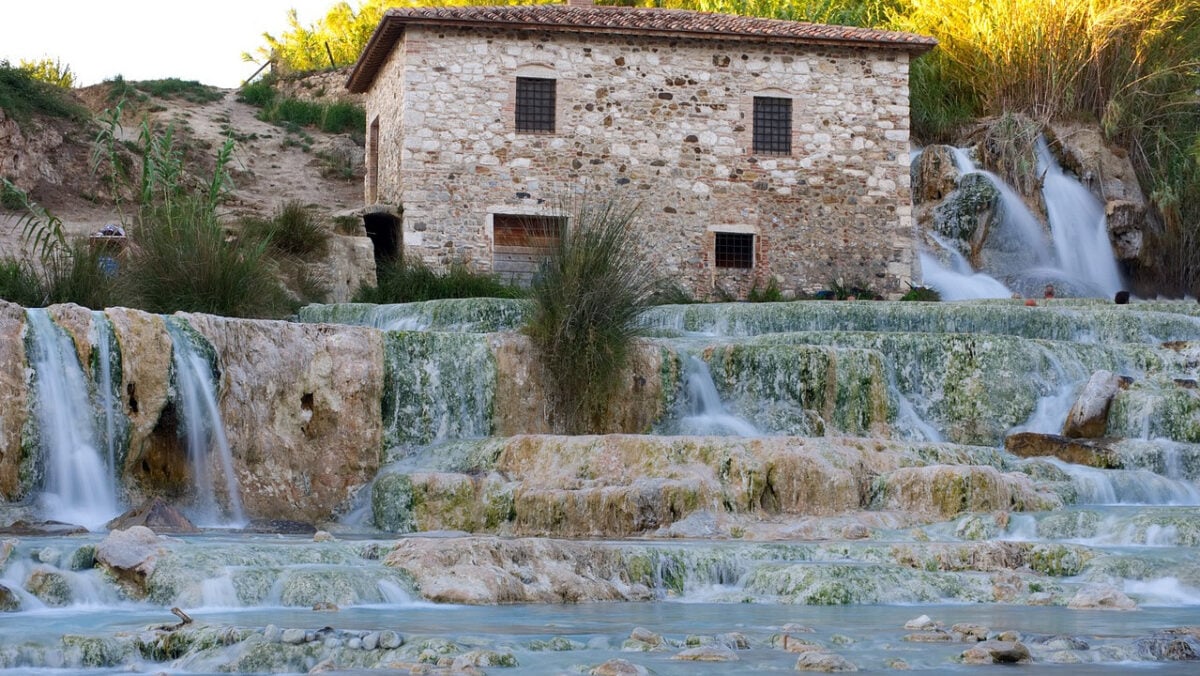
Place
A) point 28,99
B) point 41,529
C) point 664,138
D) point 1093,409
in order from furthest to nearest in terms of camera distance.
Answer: point 28,99 → point 664,138 → point 1093,409 → point 41,529

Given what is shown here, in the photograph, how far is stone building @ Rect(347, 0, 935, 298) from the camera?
17719mm

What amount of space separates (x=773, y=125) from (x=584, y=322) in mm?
8567

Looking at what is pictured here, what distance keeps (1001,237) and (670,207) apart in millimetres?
4593

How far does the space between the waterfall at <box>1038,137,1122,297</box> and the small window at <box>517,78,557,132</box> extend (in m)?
6.99

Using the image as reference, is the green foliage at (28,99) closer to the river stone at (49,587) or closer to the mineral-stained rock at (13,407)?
the mineral-stained rock at (13,407)

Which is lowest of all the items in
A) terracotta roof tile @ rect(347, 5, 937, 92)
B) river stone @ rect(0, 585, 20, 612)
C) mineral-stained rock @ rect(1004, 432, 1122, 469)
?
river stone @ rect(0, 585, 20, 612)

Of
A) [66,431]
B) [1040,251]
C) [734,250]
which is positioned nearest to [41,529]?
[66,431]

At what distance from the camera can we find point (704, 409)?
1134 cm

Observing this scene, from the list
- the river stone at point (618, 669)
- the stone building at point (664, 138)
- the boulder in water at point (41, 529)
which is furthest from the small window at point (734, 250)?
the river stone at point (618, 669)

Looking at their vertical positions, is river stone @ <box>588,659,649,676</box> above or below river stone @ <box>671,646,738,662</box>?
above

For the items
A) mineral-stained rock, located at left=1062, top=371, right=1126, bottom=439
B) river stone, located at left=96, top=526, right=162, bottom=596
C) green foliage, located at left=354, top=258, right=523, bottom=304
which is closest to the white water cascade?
river stone, located at left=96, top=526, right=162, bottom=596

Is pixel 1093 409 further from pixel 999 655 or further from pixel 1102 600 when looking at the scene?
pixel 999 655

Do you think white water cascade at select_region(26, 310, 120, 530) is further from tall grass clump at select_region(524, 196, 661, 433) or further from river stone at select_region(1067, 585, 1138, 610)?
river stone at select_region(1067, 585, 1138, 610)

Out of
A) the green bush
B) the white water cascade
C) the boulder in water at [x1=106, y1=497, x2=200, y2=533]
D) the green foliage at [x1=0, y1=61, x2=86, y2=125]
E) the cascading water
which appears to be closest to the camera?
the boulder in water at [x1=106, y1=497, x2=200, y2=533]
